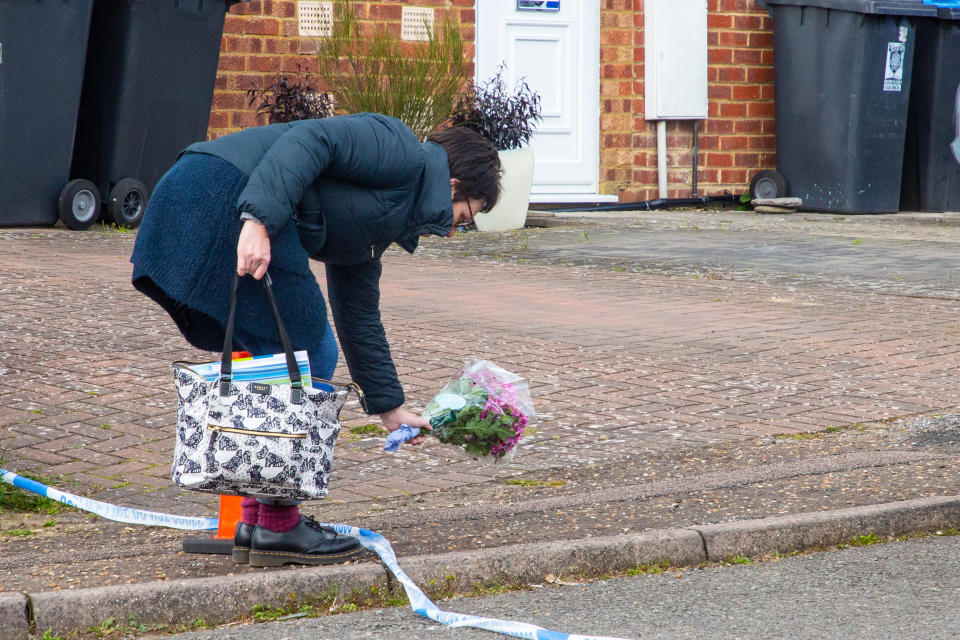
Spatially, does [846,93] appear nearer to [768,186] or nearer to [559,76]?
[768,186]

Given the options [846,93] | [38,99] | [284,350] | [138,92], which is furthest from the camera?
[846,93]

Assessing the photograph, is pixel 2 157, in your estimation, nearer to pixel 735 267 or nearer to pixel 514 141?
pixel 514 141

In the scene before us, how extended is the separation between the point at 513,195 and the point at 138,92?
133 inches

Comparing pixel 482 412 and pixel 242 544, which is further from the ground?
pixel 482 412

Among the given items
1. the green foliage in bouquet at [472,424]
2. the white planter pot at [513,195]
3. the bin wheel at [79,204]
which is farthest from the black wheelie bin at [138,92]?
the green foliage in bouquet at [472,424]

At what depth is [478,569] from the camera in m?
3.49

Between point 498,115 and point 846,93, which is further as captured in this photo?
point 846,93

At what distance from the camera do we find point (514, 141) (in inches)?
471

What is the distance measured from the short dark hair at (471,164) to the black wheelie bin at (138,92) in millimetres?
7657

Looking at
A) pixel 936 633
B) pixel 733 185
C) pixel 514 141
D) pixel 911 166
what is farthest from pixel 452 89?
pixel 936 633

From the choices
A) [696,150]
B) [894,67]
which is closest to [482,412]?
[894,67]

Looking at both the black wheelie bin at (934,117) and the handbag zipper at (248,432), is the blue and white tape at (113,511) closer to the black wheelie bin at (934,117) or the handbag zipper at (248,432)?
the handbag zipper at (248,432)

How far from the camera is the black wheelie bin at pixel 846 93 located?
1309 cm

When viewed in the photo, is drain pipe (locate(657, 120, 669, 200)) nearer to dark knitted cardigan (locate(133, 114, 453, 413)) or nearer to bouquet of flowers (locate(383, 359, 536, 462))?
bouquet of flowers (locate(383, 359, 536, 462))
